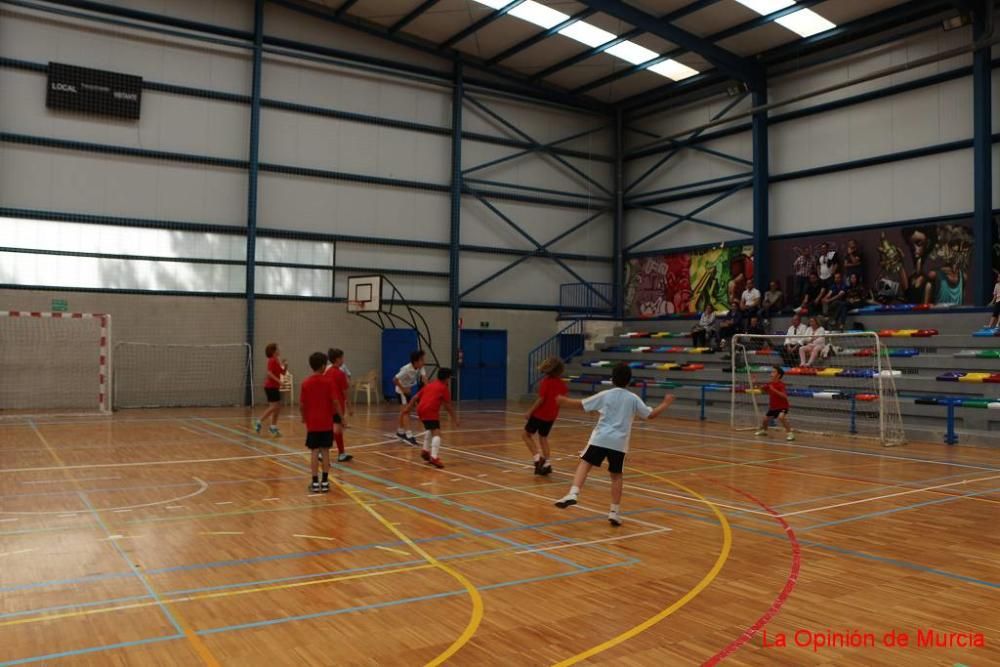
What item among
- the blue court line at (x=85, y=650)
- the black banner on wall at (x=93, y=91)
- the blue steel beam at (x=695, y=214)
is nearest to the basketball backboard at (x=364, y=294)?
the black banner on wall at (x=93, y=91)

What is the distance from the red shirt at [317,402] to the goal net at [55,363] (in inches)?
500

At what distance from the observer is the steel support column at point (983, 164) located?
19266mm

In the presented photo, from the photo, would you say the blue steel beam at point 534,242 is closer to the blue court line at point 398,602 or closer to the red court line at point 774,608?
the red court line at point 774,608

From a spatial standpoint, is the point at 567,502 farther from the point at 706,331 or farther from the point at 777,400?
the point at 706,331

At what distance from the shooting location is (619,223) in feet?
97.9

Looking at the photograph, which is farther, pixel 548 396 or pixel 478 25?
pixel 478 25

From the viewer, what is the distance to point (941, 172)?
20.9 metres

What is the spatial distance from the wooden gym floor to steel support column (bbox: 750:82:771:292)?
13616mm

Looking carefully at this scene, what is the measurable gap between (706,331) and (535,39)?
33.9ft

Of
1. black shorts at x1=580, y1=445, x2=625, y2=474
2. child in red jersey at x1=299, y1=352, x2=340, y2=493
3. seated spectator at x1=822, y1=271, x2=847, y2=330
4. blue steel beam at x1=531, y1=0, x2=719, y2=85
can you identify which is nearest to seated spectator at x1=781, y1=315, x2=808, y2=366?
seated spectator at x1=822, y1=271, x2=847, y2=330

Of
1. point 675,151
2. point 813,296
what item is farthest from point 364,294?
point 813,296

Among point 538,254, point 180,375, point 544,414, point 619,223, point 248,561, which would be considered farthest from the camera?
point 619,223

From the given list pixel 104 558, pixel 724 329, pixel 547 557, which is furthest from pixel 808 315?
pixel 104 558

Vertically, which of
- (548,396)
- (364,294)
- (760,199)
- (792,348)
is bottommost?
(548,396)
